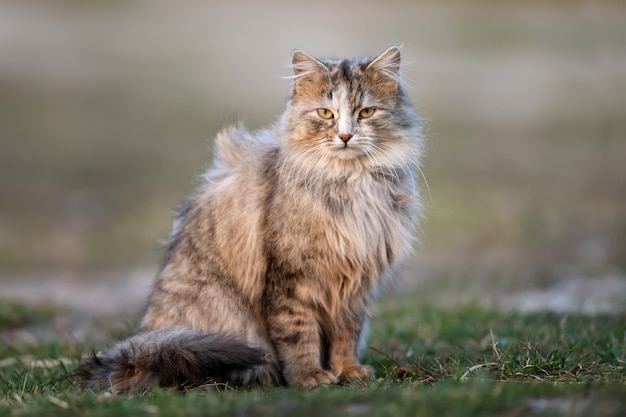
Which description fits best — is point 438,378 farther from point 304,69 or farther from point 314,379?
point 304,69

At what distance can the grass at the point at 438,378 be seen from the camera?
4.13 meters

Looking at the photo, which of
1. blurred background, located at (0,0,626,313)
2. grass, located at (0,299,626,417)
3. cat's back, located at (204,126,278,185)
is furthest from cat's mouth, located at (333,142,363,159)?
grass, located at (0,299,626,417)

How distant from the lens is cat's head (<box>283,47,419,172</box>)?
18.1 feet

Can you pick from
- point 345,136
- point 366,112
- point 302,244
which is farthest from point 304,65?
point 302,244

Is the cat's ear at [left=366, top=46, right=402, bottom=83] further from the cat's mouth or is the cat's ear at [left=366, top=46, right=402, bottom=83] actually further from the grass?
the grass

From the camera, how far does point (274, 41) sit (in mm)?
26969

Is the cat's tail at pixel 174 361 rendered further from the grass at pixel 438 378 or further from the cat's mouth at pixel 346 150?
the cat's mouth at pixel 346 150

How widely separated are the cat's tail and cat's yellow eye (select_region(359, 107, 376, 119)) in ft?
5.10

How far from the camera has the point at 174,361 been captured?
5.15m

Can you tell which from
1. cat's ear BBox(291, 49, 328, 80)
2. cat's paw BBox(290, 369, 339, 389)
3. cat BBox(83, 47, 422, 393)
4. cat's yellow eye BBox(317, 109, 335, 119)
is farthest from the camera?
cat's ear BBox(291, 49, 328, 80)

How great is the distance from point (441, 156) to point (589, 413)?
12446mm

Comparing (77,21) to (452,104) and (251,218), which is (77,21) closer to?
(452,104)

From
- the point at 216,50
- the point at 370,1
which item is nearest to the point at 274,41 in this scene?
the point at 216,50

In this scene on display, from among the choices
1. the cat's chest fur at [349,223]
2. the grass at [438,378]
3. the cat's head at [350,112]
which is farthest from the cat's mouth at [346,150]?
the grass at [438,378]
